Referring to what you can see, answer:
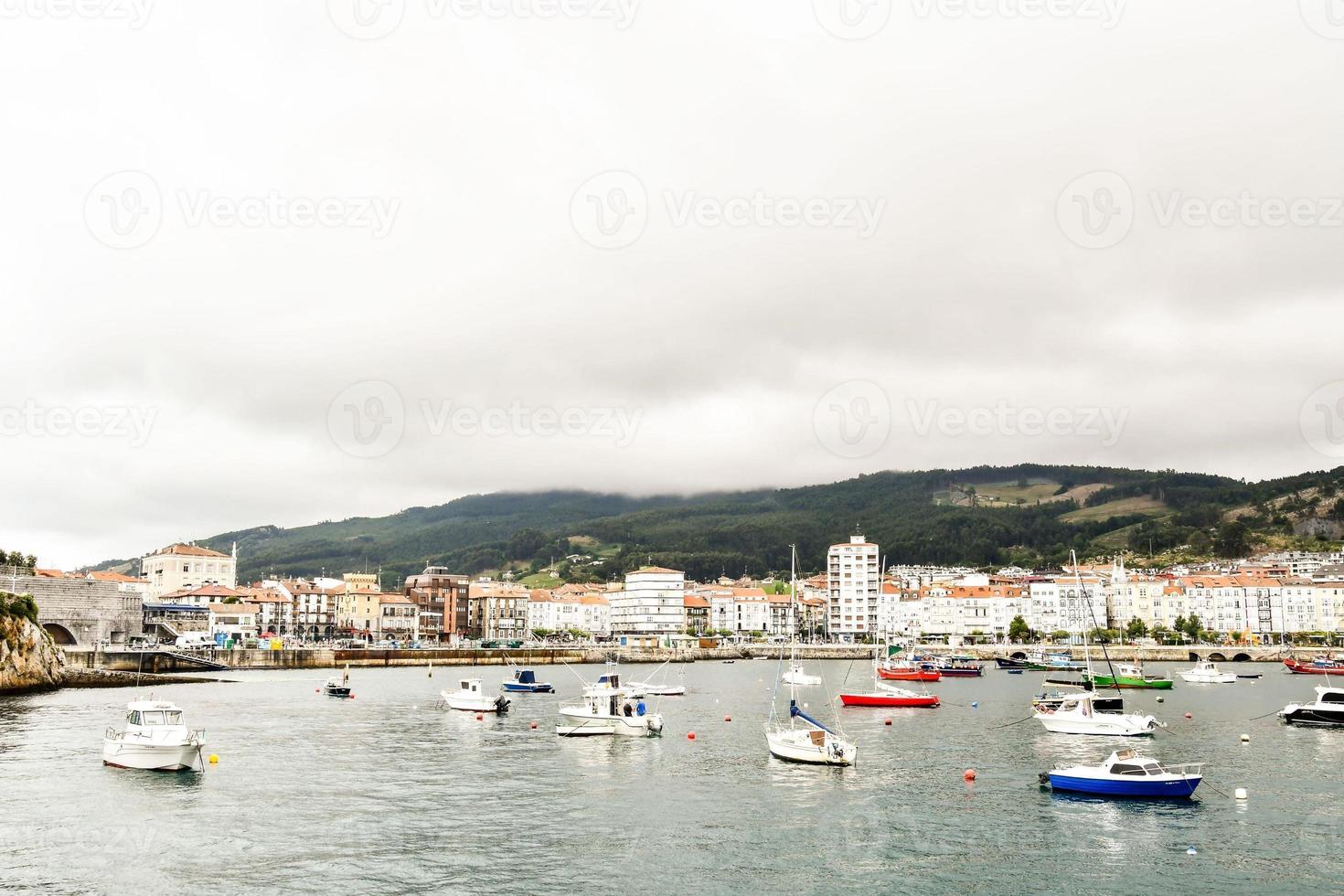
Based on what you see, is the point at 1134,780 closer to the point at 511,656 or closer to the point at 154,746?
the point at 154,746

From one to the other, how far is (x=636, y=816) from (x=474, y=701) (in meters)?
40.6

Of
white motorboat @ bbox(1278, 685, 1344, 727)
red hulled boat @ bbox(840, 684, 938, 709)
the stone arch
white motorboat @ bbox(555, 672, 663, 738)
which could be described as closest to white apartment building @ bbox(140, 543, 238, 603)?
the stone arch

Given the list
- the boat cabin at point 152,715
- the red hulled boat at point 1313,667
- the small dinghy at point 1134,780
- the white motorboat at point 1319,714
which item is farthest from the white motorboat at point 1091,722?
the red hulled boat at point 1313,667

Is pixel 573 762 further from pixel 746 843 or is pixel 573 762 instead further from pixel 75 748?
pixel 75 748

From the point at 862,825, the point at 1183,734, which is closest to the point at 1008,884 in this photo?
the point at 862,825

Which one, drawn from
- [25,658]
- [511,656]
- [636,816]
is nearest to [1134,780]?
[636,816]

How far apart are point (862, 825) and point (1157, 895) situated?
1023 centimetres

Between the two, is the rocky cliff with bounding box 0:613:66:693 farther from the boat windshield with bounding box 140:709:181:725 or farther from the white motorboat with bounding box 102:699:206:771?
the boat windshield with bounding box 140:709:181:725

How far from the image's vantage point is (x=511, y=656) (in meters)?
148

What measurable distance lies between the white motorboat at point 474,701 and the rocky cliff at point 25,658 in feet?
133

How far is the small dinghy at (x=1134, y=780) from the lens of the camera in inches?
1533

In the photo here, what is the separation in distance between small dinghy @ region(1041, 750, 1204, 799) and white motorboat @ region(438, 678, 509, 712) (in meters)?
44.5

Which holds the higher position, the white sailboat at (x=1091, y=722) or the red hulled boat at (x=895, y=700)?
the white sailboat at (x=1091, y=722)

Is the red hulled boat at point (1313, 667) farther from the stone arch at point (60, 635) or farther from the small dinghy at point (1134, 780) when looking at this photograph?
the stone arch at point (60, 635)
